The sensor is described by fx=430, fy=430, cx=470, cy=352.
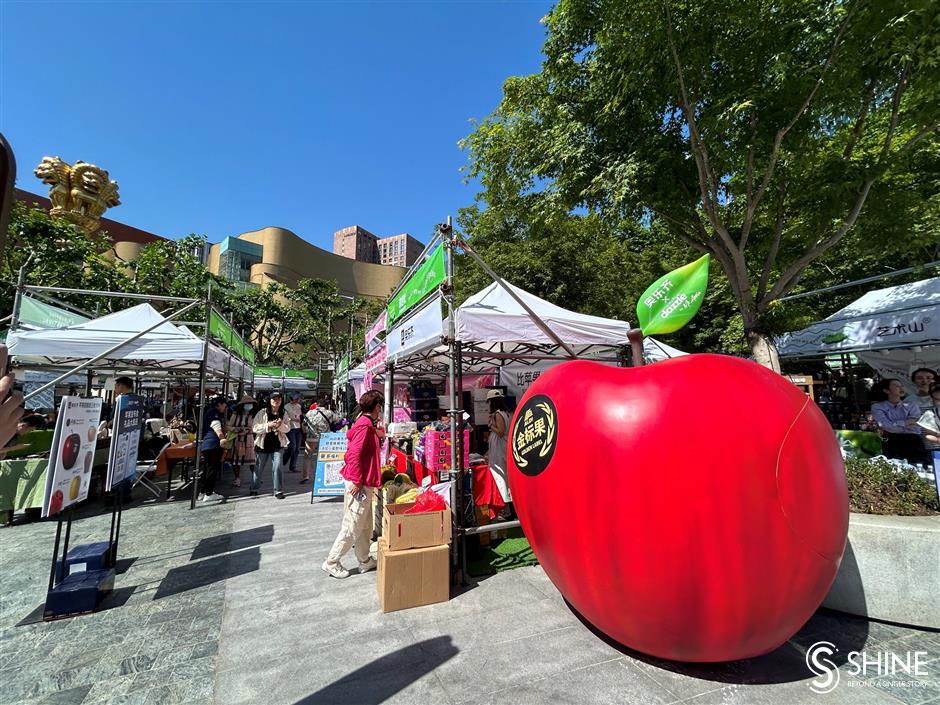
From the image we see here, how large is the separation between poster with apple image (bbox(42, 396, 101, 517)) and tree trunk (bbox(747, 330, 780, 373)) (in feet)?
28.1

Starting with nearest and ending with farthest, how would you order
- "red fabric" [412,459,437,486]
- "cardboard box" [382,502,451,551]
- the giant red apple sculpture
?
1. the giant red apple sculpture
2. "cardboard box" [382,502,451,551]
3. "red fabric" [412,459,437,486]

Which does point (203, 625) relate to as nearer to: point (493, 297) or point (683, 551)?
point (683, 551)

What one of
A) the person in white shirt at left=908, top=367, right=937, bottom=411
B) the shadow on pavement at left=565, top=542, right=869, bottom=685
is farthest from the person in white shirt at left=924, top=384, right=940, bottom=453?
the shadow on pavement at left=565, top=542, right=869, bottom=685

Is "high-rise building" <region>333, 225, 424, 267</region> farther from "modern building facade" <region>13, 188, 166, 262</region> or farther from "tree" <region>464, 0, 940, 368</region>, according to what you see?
"tree" <region>464, 0, 940, 368</region>

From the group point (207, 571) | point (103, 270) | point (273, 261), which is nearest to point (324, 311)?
point (103, 270)

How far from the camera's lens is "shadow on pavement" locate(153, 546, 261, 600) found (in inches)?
185

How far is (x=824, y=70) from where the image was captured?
18.3ft

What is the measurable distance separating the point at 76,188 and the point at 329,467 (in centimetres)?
3704

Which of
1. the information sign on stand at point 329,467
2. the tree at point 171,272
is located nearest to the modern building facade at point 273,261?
the tree at point 171,272

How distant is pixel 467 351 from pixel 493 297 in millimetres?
1122

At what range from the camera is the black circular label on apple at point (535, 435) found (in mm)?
3238

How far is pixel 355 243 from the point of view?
117062 mm

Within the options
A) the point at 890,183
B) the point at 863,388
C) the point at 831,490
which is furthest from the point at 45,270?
the point at 863,388

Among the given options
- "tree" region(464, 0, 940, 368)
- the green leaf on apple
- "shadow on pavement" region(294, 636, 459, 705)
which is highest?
"tree" region(464, 0, 940, 368)
